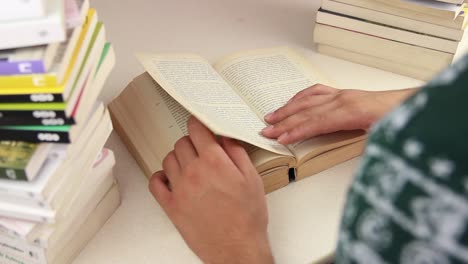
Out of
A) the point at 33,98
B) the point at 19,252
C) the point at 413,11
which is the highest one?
the point at 413,11

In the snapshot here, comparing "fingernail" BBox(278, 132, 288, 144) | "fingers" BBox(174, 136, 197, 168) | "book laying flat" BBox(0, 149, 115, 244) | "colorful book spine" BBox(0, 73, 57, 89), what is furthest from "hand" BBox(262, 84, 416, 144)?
"colorful book spine" BBox(0, 73, 57, 89)

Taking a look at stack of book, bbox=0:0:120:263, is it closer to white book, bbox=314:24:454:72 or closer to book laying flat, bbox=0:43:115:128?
book laying flat, bbox=0:43:115:128

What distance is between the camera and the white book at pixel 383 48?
993 mm

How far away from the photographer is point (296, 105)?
869mm

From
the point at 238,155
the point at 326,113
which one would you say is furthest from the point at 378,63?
the point at 238,155

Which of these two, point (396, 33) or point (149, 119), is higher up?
point (396, 33)

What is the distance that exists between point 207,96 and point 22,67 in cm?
30

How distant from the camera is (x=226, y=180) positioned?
2.43 ft

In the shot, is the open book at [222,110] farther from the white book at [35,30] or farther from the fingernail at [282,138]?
the white book at [35,30]

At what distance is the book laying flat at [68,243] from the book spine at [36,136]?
0.44ft

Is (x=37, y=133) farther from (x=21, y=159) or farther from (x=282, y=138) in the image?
(x=282, y=138)

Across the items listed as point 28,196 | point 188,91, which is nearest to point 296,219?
point 188,91

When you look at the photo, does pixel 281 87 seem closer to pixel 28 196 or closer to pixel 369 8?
pixel 369 8

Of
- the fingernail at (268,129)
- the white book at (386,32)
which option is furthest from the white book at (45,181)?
the white book at (386,32)
